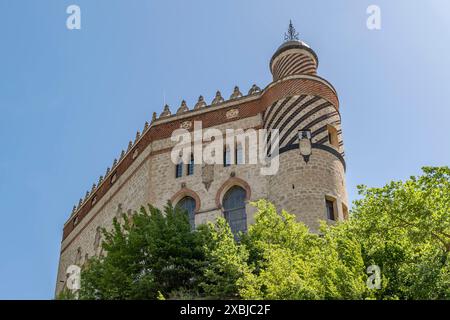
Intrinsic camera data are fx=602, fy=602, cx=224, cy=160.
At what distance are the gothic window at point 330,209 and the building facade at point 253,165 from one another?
0.11 feet

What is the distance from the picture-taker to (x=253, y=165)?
2211 cm

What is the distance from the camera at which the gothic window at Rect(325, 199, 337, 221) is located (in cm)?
2052

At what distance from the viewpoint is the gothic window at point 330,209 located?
2052 centimetres

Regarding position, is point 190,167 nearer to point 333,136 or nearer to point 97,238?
point 333,136

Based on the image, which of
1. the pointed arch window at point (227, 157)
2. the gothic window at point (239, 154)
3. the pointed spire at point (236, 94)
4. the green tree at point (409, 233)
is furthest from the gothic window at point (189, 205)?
the green tree at point (409, 233)

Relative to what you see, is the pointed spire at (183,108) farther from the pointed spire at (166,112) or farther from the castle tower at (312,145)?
the castle tower at (312,145)

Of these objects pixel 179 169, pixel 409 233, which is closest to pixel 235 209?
pixel 179 169

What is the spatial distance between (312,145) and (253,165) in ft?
7.54

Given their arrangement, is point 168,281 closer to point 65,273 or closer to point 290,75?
point 290,75

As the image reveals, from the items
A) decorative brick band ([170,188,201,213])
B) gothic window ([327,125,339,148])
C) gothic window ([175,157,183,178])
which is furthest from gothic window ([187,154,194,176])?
gothic window ([327,125,339,148])
